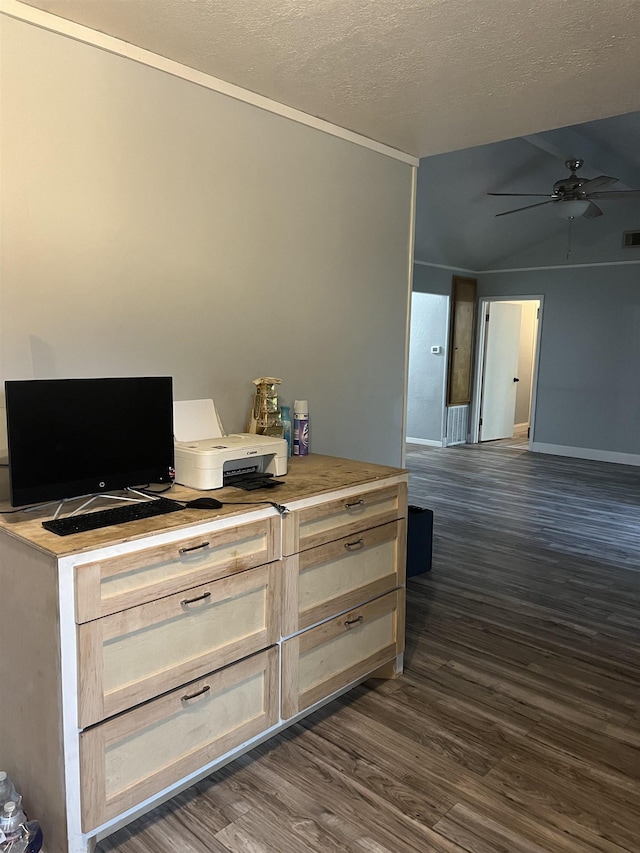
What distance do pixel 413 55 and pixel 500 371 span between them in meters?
7.07

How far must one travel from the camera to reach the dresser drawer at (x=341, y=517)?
6.80ft

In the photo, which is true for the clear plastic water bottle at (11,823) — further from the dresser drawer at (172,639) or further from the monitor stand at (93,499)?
the monitor stand at (93,499)

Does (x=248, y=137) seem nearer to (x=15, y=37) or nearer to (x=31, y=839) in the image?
(x=15, y=37)

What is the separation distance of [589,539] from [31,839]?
3.94 m

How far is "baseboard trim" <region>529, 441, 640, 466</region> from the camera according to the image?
731 cm

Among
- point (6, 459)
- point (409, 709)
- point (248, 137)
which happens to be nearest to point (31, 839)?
point (6, 459)

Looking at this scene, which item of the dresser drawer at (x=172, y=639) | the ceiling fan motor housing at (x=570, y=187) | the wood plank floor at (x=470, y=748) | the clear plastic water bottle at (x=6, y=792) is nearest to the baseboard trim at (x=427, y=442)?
the ceiling fan motor housing at (x=570, y=187)

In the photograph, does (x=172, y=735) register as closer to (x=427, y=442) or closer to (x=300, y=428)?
(x=300, y=428)

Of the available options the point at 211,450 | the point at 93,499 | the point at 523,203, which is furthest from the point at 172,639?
the point at 523,203

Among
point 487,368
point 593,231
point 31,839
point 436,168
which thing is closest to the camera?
point 31,839

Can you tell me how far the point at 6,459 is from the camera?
78.5 inches

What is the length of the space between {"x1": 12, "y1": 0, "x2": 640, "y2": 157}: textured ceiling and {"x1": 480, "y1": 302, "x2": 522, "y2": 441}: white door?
5852 millimetres

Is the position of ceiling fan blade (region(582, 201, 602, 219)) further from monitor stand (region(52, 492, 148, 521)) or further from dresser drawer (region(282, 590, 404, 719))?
monitor stand (region(52, 492, 148, 521))

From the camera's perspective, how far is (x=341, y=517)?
7.40 feet
